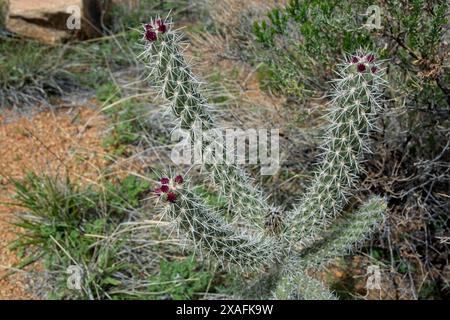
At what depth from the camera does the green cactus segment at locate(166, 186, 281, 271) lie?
2176 mm

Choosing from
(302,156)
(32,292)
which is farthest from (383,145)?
(32,292)

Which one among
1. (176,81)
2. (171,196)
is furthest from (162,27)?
(171,196)

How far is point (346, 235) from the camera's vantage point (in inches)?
106

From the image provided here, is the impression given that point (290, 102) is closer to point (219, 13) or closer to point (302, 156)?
point (302, 156)

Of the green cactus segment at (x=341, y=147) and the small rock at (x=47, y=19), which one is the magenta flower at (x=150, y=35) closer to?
the green cactus segment at (x=341, y=147)

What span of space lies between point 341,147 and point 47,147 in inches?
91.1

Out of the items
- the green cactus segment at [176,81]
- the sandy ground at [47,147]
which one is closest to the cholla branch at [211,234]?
the green cactus segment at [176,81]

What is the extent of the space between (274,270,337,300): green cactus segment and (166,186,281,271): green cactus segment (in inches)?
4.6

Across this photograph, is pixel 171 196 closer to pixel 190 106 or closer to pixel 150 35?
pixel 190 106

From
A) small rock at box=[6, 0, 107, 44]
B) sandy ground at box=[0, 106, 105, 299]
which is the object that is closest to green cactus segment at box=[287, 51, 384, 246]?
sandy ground at box=[0, 106, 105, 299]

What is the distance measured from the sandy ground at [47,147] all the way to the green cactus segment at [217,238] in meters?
1.55

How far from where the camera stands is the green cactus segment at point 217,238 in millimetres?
2176

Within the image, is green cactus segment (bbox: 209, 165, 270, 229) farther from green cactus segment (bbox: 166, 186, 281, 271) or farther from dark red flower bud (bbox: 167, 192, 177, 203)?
dark red flower bud (bbox: 167, 192, 177, 203)
